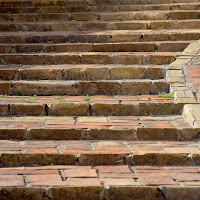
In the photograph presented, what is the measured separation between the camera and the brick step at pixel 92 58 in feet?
15.3

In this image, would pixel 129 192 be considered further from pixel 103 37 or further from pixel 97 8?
pixel 97 8

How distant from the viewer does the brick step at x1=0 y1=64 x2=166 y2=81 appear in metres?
4.37

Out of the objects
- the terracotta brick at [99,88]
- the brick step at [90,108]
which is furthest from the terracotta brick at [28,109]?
the terracotta brick at [99,88]

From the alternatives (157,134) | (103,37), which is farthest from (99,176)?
(103,37)

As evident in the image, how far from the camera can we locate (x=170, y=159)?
2.93m

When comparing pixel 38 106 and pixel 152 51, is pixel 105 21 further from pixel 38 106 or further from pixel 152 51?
pixel 38 106

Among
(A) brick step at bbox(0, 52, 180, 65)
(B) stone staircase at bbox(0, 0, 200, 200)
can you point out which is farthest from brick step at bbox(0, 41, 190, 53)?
(A) brick step at bbox(0, 52, 180, 65)

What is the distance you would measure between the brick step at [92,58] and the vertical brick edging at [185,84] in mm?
147

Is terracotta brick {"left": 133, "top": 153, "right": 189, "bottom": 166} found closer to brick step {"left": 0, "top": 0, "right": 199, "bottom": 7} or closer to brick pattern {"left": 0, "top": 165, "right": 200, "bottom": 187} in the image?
brick pattern {"left": 0, "top": 165, "right": 200, "bottom": 187}

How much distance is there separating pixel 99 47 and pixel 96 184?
2625mm

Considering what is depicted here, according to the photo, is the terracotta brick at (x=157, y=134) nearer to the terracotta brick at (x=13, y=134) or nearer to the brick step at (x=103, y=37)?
the terracotta brick at (x=13, y=134)

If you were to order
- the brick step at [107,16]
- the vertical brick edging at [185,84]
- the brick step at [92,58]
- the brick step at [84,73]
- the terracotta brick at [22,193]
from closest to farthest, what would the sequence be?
the terracotta brick at [22,193] < the vertical brick edging at [185,84] < the brick step at [84,73] < the brick step at [92,58] < the brick step at [107,16]

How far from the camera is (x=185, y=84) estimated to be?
13.3 feet

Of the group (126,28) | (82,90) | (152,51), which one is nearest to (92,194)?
(82,90)
